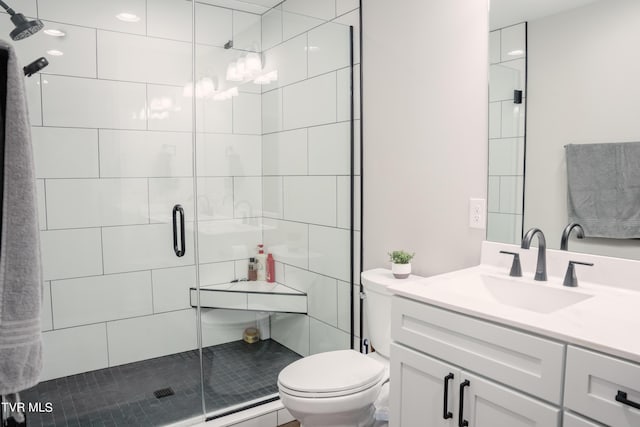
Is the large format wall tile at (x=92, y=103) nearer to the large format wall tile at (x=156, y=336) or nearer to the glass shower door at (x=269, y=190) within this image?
the glass shower door at (x=269, y=190)

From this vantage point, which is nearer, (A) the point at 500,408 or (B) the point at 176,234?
(A) the point at 500,408

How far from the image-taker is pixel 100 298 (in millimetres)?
2207

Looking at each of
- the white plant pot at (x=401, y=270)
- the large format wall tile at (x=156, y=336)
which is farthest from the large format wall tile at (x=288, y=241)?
the white plant pot at (x=401, y=270)

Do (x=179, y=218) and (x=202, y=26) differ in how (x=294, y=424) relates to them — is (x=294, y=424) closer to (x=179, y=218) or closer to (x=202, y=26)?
(x=179, y=218)

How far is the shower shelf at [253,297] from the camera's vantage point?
93.7 inches

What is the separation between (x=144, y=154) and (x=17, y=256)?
1.40m

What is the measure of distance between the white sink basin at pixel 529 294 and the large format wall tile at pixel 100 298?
1654 millimetres

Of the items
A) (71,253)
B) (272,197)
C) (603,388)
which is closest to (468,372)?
(603,388)

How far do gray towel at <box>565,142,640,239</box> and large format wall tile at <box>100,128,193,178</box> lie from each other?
171 centimetres

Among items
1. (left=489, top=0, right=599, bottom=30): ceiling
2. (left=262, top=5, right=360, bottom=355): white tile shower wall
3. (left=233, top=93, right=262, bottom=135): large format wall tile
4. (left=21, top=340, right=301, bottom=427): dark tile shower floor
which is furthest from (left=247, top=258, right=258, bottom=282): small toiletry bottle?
(left=489, top=0, right=599, bottom=30): ceiling

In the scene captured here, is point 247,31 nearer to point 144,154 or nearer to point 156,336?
point 144,154

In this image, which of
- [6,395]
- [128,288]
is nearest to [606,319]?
[6,395]

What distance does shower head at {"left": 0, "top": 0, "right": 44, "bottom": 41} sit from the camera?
1853 mm

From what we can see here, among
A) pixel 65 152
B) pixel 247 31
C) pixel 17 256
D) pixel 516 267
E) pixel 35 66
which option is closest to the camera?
pixel 17 256
